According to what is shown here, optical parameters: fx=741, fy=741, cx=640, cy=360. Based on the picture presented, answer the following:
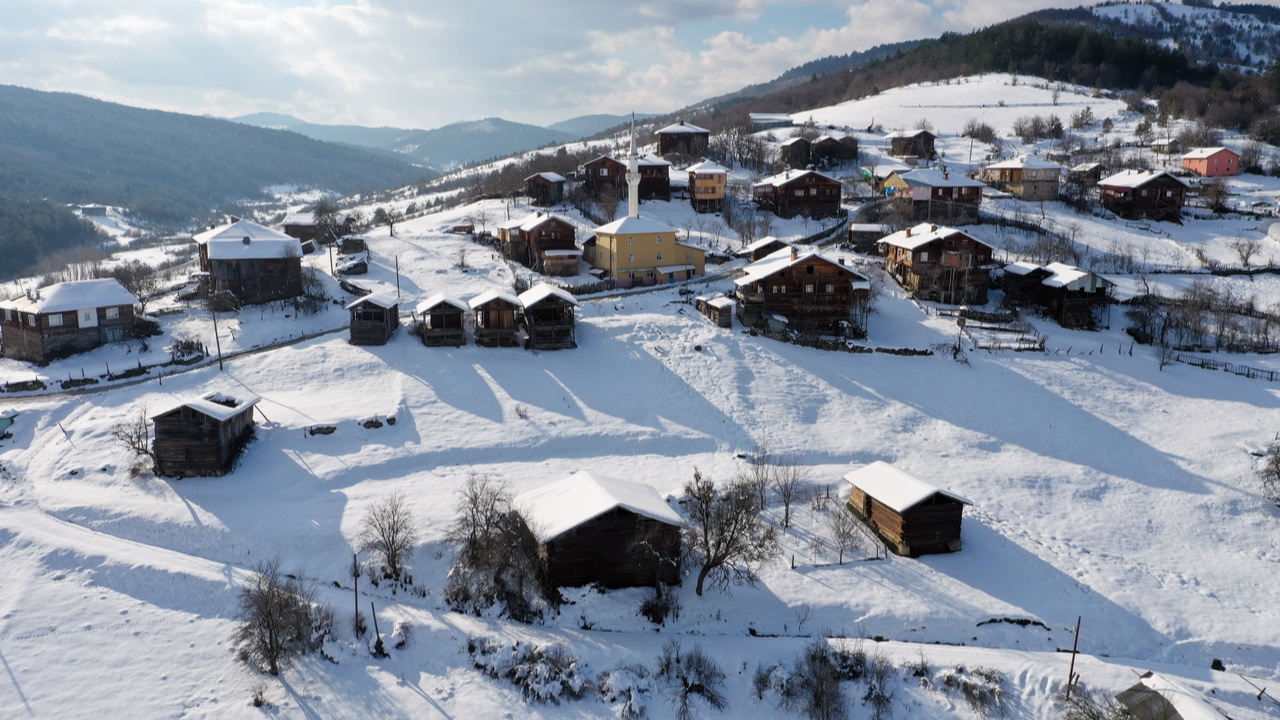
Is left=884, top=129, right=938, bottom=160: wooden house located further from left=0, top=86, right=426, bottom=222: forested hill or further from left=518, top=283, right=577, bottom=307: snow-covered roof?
left=0, top=86, right=426, bottom=222: forested hill

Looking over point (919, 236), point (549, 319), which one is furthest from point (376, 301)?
point (919, 236)

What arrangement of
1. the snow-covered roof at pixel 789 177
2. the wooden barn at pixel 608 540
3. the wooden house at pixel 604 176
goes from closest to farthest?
the wooden barn at pixel 608 540 → the snow-covered roof at pixel 789 177 → the wooden house at pixel 604 176

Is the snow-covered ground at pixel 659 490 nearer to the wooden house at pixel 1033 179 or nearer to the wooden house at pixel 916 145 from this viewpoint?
the wooden house at pixel 1033 179

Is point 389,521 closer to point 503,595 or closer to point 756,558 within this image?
point 503,595

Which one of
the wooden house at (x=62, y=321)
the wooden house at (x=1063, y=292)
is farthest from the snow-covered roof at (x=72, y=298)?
the wooden house at (x=1063, y=292)

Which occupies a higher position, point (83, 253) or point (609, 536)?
point (83, 253)

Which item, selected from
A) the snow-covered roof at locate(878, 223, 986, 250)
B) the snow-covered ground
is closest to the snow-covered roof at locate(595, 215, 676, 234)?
the snow-covered ground

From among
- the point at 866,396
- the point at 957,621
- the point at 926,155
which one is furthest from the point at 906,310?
the point at 926,155
